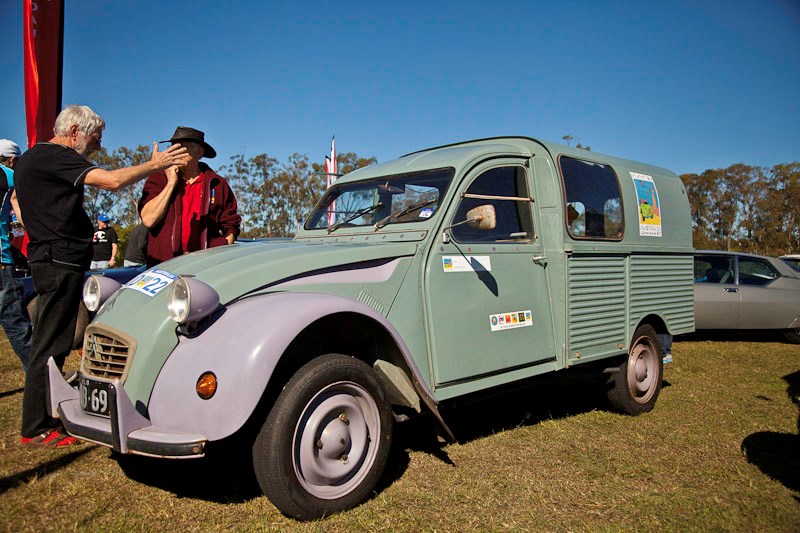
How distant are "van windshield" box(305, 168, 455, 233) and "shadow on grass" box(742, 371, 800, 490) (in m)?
2.79

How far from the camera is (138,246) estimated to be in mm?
8141

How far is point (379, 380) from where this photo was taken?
10.5ft

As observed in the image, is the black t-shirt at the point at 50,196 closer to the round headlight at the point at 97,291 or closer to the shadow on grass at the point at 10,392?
the round headlight at the point at 97,291

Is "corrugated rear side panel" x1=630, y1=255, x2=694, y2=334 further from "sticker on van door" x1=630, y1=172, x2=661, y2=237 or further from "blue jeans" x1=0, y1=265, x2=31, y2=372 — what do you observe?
"blue jeans" x1=0, y1=265, x2=31, y2=372

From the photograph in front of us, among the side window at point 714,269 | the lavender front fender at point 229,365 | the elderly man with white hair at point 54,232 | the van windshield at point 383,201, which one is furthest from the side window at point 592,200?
the side window at point 714,269

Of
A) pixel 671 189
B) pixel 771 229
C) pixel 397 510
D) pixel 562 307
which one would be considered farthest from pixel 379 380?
pixel 771 229

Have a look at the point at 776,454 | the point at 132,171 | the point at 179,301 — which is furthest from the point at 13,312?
the point at 776,454

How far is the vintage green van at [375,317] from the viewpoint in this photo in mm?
2695

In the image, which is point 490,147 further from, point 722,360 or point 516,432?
point 722,360

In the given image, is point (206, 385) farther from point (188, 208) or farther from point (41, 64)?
point (41, 64)

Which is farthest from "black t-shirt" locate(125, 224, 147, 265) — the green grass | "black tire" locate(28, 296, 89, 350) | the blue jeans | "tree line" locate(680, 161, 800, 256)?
"tree line" locate(680, 161, 800, 256)

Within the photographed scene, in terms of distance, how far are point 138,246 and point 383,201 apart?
5.24 meters

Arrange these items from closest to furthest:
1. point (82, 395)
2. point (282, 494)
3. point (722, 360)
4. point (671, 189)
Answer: point (282, 494)
point (82, 395)
point (671, 189)
point (722, 360)

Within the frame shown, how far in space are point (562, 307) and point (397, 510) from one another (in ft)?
6.65
